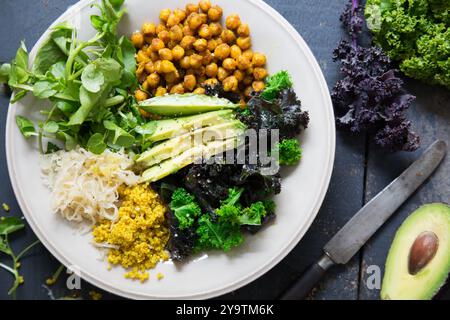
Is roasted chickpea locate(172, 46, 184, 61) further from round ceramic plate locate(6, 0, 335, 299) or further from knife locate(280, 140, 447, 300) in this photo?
knife locate(280, 140, 447, 300)

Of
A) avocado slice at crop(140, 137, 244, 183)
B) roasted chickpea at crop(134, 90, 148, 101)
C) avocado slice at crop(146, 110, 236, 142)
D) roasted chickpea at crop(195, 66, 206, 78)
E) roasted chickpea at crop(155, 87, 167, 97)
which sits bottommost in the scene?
avocado slice at crop(140, 137, 244, 183)

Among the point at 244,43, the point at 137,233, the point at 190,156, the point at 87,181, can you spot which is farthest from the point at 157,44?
the point at 137,233

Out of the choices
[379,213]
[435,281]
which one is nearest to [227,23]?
[379,213]

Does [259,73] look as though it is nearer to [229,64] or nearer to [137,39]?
[229,64]

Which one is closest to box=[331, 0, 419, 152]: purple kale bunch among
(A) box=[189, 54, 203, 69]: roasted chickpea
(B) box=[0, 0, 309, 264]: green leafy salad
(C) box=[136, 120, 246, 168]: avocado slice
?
(B) box=[0, 0, 309, 264]: green leafy salad

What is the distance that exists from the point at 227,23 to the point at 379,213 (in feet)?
3.54

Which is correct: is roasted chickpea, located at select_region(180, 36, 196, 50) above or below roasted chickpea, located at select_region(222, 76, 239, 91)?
above

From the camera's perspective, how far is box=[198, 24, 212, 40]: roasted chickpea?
228 cm

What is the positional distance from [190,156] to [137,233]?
38cm

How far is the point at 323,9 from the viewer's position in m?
2.52

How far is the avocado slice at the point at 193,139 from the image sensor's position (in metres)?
2.19

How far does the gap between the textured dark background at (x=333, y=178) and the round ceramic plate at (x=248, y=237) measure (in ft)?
0.89

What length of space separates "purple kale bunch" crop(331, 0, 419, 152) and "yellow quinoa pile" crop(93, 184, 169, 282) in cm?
94

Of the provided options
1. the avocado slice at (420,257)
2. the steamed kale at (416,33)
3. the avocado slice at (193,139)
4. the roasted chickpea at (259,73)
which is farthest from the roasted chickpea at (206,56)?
the avocado slice at (420,257)
